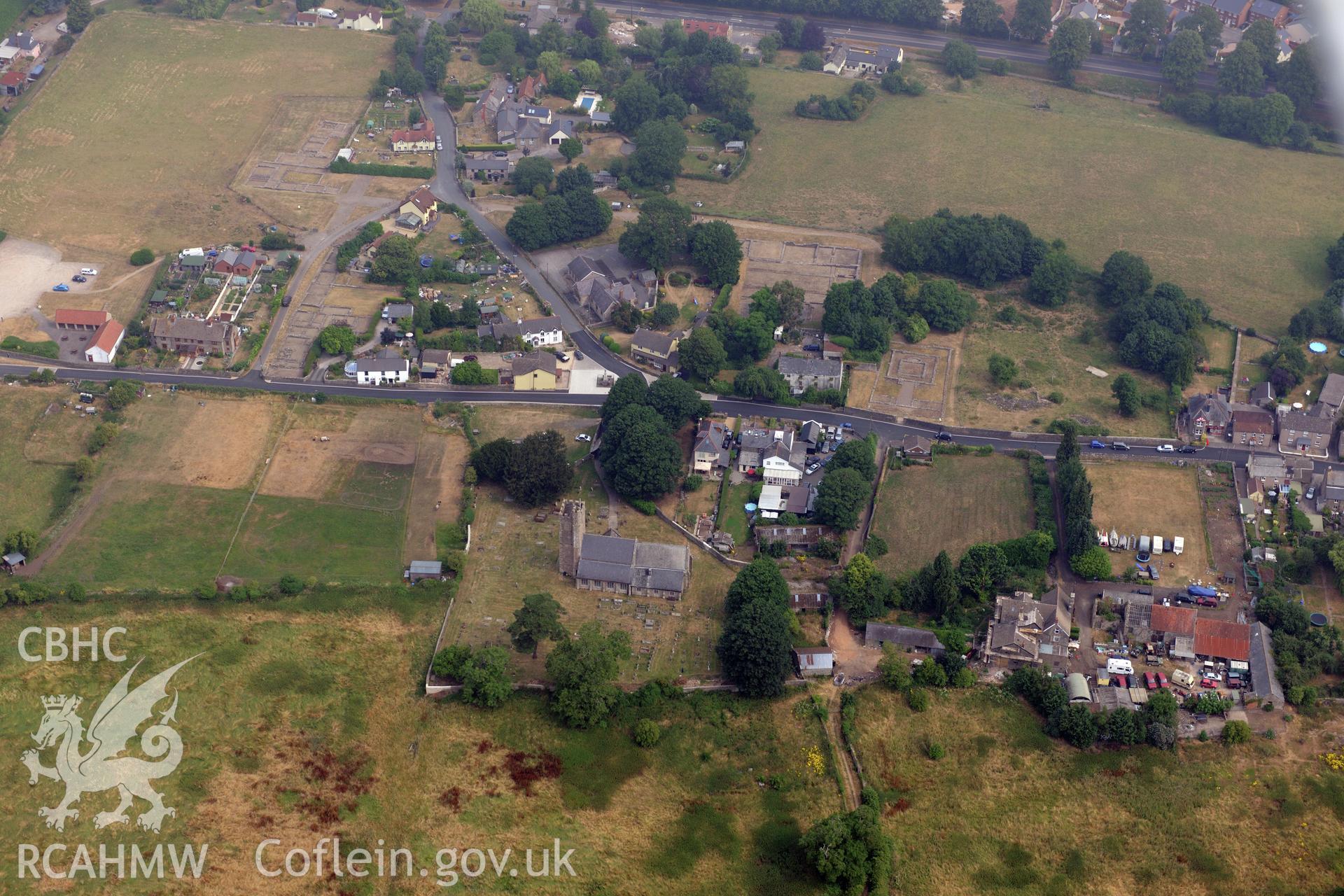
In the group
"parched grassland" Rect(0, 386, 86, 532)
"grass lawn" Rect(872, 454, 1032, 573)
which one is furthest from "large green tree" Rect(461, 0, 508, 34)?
"grass lawn" Rect(872, 454, 1032, 573)

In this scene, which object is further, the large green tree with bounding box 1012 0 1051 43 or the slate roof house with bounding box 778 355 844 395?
the large green tree with bounding box 1012 0 1051 43

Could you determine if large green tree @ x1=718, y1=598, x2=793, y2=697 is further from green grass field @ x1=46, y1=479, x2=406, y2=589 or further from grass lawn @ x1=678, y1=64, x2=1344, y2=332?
grass lawn @ x1=678, y1=64, x2=1344, y2=332

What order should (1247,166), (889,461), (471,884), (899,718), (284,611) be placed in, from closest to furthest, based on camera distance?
1. (471,884)
2. (899,718)
3. (284,611)
4. (889,461)
5. (1247,166)

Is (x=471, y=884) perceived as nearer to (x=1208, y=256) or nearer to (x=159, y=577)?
(x=159, y=577)

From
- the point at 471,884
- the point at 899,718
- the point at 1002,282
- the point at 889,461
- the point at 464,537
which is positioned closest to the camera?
the point at 471,884

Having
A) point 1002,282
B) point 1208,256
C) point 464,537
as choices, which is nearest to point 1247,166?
point 1208,256

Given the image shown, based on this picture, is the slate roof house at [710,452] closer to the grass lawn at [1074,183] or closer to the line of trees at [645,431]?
the line of trees at [645,431]

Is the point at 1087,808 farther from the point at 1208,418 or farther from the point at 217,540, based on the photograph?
the point at 217,540
